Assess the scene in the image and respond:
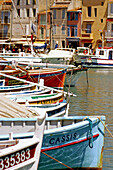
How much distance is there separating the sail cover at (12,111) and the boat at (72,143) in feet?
2.05

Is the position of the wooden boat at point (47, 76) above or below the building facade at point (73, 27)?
below

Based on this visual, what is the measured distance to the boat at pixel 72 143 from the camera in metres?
11.1

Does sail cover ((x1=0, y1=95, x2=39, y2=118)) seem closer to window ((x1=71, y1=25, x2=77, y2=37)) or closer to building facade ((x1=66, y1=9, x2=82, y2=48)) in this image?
building facade ((x1=66, y1=9, x2=82, y2=48))

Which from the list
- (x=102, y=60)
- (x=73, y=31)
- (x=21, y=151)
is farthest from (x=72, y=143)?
(x=73, y=31)

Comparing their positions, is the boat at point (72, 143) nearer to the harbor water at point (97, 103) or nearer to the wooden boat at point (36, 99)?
the harbor water at point (97, 103)

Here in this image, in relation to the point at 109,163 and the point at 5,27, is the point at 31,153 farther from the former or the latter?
the point at 5,27

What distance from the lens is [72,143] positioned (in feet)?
37.2

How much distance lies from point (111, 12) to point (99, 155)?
61536 millimetres

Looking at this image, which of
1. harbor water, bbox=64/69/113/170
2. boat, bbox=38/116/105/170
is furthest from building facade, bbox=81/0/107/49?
boat, bbox=38/116/105/170

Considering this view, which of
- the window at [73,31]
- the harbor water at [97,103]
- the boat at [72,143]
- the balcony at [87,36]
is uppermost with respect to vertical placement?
the window at [73,31]

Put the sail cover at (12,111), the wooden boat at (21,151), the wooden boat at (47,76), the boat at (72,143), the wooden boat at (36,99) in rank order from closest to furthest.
Result: the wooden boat at (21,151) → the boat at (72,143) → the sail cover at (12,111) → the wooden boat at (36,99) → the wooden boat at (47,76)

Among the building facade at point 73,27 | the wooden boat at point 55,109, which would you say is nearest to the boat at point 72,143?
the wooden boat at point 55,109

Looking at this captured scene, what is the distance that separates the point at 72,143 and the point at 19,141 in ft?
5.90

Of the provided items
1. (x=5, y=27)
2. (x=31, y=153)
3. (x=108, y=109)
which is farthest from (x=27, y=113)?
(x=5, y=27)
